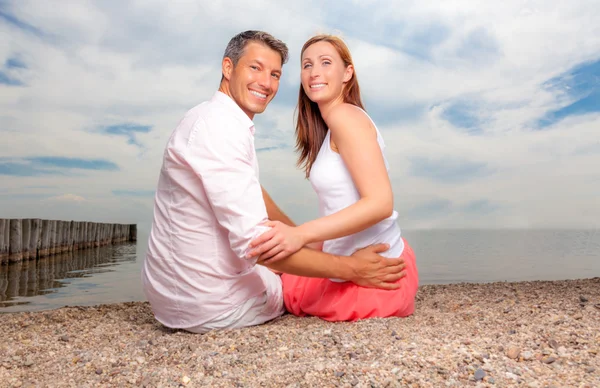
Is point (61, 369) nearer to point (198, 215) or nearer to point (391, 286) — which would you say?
point (198, 215)

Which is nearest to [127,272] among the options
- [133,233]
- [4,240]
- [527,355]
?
[4,240]

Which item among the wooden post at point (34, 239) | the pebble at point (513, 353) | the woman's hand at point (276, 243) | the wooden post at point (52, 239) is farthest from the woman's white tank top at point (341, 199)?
the wooden post at point (52, 239)

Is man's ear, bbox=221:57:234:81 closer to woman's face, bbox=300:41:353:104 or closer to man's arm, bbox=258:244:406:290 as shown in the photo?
woman's face, bbox=300:41:353:104

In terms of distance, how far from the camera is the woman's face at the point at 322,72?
3297 millimetres

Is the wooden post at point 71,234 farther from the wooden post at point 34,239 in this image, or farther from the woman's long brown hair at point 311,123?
the woman's long brown hair at point 311,123

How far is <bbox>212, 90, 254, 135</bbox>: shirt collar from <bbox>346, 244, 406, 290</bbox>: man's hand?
1086mm

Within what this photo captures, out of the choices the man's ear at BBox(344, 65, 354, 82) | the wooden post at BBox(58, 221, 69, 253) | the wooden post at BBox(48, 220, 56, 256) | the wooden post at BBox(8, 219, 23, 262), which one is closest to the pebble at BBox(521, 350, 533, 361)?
the man's ear at BBox(344, 65, 354, 82)

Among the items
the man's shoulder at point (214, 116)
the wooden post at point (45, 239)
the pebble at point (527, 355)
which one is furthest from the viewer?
the wooden post at point (45, 239)

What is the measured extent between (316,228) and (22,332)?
100 inches

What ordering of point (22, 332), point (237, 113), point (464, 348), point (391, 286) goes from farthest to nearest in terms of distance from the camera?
point (22, 332) → point (391, 286) → point (237, 113) → point (464, 348)

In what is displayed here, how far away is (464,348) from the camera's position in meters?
2.42

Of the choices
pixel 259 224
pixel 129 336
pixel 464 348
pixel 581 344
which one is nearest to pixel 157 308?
pixel 129 336

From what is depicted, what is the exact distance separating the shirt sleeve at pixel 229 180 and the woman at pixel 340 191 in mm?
141

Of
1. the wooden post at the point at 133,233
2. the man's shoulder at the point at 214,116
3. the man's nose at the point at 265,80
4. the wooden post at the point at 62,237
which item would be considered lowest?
the wooden post at the point at 133,233
